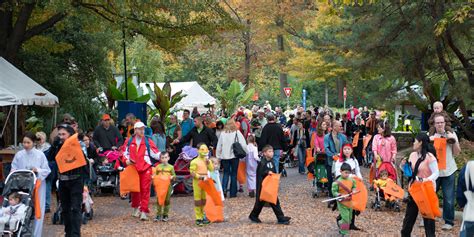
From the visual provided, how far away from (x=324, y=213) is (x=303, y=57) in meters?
27.9

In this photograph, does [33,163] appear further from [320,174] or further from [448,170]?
[320,174]

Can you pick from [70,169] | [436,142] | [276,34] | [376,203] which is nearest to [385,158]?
[376,203]

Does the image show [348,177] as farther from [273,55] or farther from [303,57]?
[273,55]

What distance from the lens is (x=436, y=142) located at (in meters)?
11.1

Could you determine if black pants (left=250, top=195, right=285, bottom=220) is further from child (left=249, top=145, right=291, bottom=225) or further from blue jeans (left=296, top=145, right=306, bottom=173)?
blue jeans (left=296, top=145, right=306, bottom=173)

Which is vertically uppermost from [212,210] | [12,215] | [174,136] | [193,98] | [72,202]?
[193,98]

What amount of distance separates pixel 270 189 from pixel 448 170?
281cm


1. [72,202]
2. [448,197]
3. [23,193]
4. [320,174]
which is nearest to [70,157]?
[72,202]

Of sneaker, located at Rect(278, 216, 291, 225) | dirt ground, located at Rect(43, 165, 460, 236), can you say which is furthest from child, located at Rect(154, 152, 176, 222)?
sneaker, located at Rect(278, 216, 291, 225)

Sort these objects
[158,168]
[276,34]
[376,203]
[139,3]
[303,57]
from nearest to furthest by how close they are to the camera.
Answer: [158,168] < [376,203] < [139,3] < [303,57] < [276,34]

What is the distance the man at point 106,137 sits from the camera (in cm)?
1603

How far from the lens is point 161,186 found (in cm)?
1233

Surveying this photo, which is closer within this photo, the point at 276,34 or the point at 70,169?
the point at 70,169

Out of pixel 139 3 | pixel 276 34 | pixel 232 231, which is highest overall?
pixel 276 34
